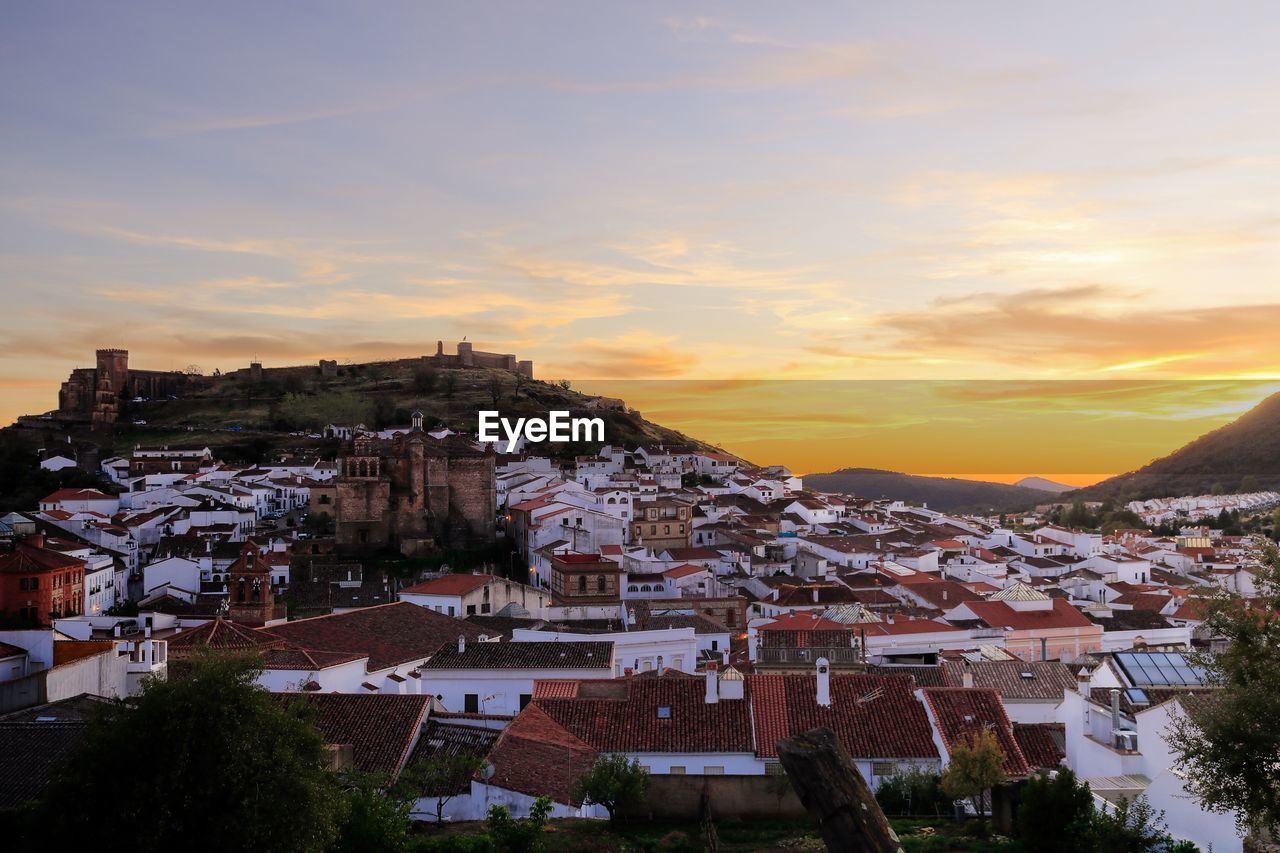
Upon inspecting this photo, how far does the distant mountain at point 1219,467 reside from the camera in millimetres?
91812

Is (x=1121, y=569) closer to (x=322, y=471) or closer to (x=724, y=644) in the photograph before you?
(x=724, y=644)

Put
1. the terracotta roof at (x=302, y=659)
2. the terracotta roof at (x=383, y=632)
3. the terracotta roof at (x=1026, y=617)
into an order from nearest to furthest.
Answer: the terracotta roof at (x=302, y=659), the terracotta roof at (x=383, y=632), the terracotta roof at (x=1026, y=617)

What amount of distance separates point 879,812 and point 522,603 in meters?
29.6

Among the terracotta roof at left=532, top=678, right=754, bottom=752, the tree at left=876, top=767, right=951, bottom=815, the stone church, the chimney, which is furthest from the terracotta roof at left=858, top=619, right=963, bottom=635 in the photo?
the stone church

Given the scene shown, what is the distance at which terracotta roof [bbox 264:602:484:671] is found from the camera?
23.6 meters

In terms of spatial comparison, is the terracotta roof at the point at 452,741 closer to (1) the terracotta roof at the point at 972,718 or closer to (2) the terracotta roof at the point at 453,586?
(1) the terracotta roof at the point at 972,718

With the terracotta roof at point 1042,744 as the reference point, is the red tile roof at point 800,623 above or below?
above

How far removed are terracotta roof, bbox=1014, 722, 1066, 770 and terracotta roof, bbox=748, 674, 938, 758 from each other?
1652mm

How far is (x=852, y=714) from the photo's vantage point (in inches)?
667

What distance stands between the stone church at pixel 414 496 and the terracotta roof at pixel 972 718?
1168 inches

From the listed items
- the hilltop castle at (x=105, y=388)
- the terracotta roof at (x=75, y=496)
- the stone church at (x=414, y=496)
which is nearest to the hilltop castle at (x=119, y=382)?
the hilltop castle at (x=105, y=388)

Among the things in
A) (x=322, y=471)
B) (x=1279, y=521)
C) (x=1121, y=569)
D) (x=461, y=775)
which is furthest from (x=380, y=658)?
(x=322, y=471)

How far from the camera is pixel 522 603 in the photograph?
33.3m

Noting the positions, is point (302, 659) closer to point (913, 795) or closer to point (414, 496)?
point (913, 795)
